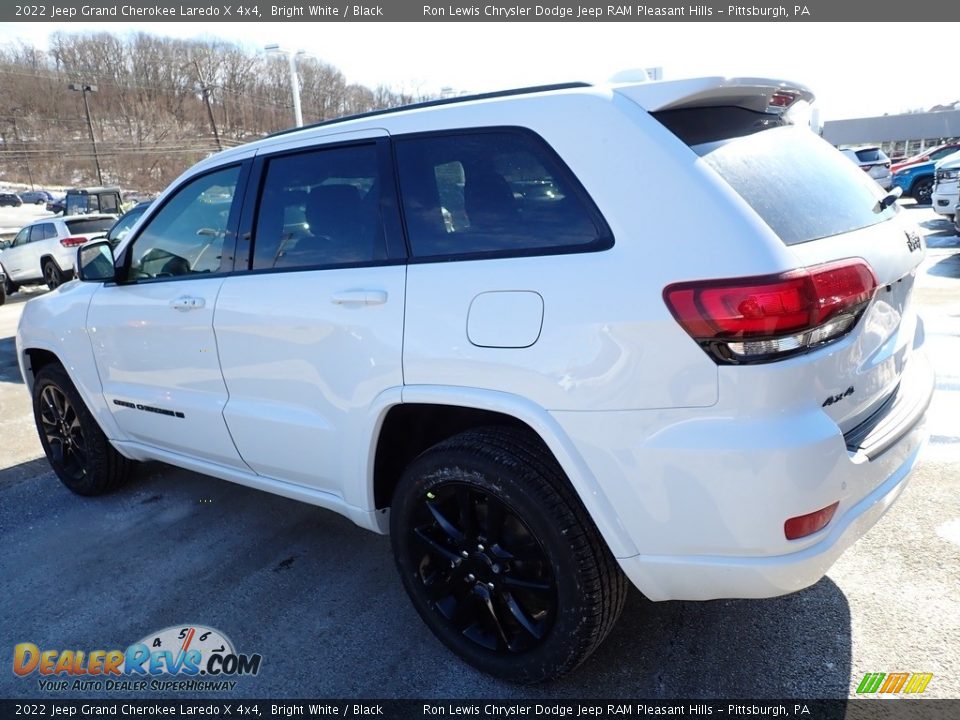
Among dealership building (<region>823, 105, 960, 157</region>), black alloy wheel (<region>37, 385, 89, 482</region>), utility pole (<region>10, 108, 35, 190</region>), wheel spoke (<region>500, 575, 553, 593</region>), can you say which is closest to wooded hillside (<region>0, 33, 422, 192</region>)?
utility pole (<region>10, 108, 35, 190</region>)

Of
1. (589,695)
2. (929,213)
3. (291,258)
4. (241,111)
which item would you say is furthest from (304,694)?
(241,111)

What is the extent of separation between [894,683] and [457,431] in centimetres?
168

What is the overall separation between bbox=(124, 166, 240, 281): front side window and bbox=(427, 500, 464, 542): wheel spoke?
1506 mm

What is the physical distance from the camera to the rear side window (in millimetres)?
2084

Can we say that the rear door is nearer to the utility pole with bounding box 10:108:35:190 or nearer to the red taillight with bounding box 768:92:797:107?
the red taillight with bounding box 768:92:797:107

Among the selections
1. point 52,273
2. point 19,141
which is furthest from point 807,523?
point 19,141

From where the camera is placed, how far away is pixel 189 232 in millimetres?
3336

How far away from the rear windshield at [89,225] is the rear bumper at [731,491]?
16.6 meters

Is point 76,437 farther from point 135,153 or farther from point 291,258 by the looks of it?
point 135,153

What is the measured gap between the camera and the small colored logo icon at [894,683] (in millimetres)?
2209

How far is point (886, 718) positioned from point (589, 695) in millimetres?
897

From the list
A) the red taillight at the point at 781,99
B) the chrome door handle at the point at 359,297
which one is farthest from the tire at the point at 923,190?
the chrome door handle at the point at 359,297

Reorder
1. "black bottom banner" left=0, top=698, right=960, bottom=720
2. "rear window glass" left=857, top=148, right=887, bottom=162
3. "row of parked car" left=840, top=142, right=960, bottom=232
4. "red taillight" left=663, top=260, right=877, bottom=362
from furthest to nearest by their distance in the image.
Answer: "rear window glass" left=857, top=148, right=887, bottom=162, "row of parked car" left=840, top=142, right=960, bottom=232, "black bottom banner" left=0, top=698, right=960, bottom=720, "red taillight" left=663, top=260, right=877, bottom=362

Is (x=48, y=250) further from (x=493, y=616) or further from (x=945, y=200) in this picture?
(x=945, y=200)
